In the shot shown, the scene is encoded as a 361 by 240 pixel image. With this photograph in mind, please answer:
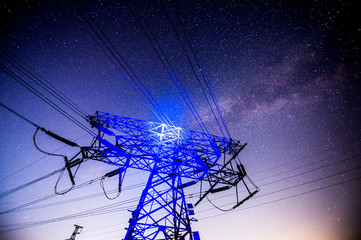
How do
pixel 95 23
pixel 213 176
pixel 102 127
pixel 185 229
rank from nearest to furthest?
pixel 95 23 < pixel 185 229 < pixel 102 127 < pixel 213 176

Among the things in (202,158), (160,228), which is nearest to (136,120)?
(202,158)

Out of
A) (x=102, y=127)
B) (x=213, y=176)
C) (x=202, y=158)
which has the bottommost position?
(x=213, y=176)

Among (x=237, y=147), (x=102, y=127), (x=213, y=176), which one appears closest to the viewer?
(x=102, y=127)

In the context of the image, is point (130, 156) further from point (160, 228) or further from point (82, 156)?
point (160, 228)

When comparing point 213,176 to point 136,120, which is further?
point 136,120

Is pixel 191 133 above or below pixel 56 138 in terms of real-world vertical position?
above

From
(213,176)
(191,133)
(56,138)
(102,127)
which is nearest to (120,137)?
(102,127)

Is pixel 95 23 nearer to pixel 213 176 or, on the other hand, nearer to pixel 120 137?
pixel 120 137

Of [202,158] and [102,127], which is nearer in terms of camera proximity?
[102,127]

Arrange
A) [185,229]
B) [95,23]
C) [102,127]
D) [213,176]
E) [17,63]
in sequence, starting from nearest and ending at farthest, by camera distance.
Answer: [95,23], [17,63], [185,229], [102,127], [213,176]
